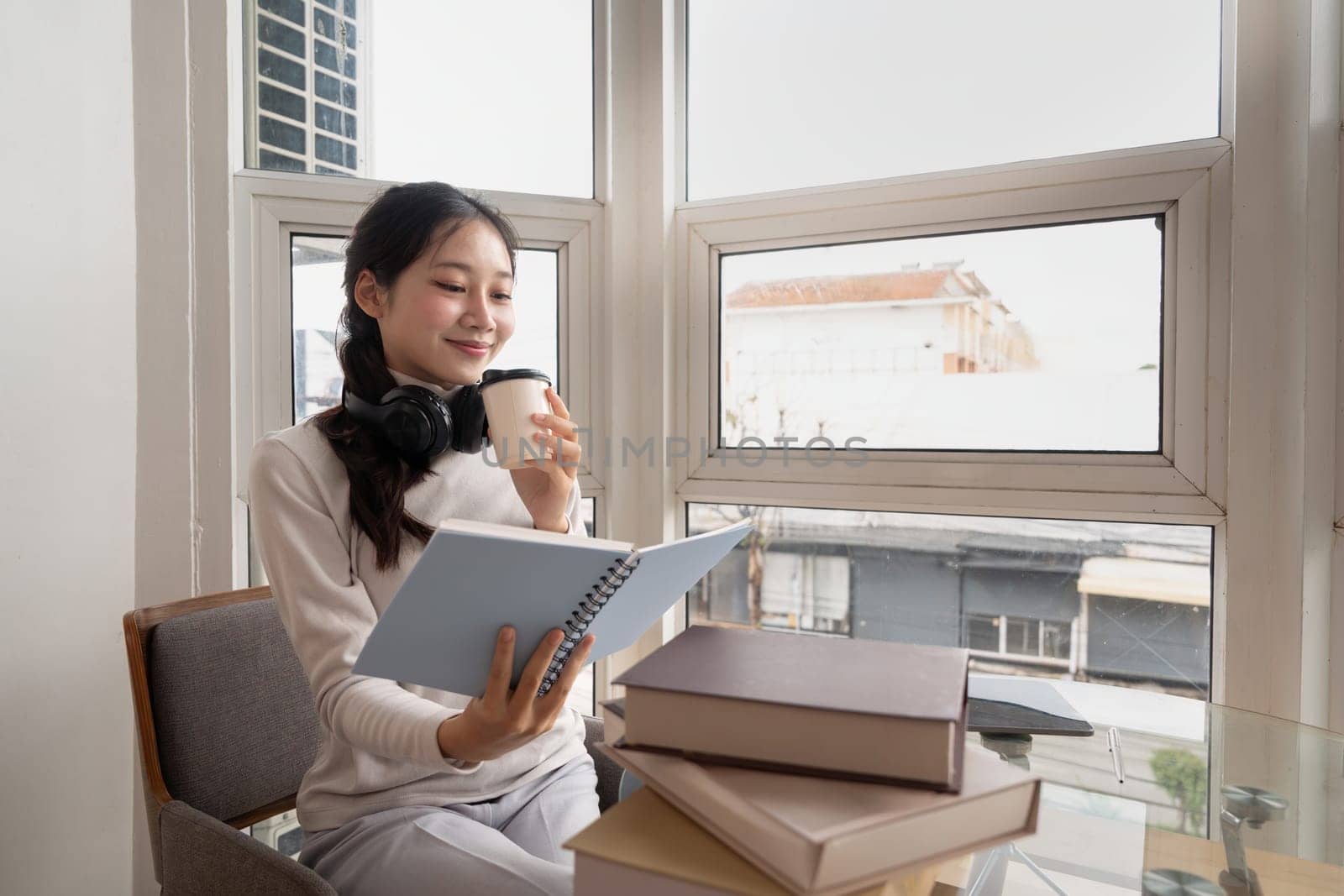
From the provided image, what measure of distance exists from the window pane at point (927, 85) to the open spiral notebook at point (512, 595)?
1.18 meters

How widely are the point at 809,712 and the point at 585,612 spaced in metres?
0.22

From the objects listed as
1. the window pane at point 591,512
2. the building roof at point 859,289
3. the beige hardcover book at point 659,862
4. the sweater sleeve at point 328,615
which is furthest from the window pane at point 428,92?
the beige hardcover book at point 659,862

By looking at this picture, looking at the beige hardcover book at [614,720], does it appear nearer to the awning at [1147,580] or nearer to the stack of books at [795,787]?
the stack of books at [795,787]

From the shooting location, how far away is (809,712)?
0.52 metres

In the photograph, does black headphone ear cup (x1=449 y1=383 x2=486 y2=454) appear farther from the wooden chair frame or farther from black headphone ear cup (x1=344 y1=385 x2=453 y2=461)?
the wooden chair frame

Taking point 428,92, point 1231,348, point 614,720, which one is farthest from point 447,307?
point 1231,348

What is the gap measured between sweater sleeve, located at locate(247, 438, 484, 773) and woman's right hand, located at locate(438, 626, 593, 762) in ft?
0.19

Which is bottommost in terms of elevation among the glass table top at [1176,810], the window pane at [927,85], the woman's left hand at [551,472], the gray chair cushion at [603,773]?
the gray chair cushion at [603,773]

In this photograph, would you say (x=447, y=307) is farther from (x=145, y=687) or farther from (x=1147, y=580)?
(x=1147, y=580)

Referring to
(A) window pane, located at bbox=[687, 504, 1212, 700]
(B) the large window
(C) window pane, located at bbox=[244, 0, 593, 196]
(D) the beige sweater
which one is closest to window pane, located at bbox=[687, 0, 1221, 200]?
(B) the large window

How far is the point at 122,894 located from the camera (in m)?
1.56

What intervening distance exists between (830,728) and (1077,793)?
486mm

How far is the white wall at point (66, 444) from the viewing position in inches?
53.2

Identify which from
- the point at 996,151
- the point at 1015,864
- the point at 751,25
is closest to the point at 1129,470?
the point at 996,151
